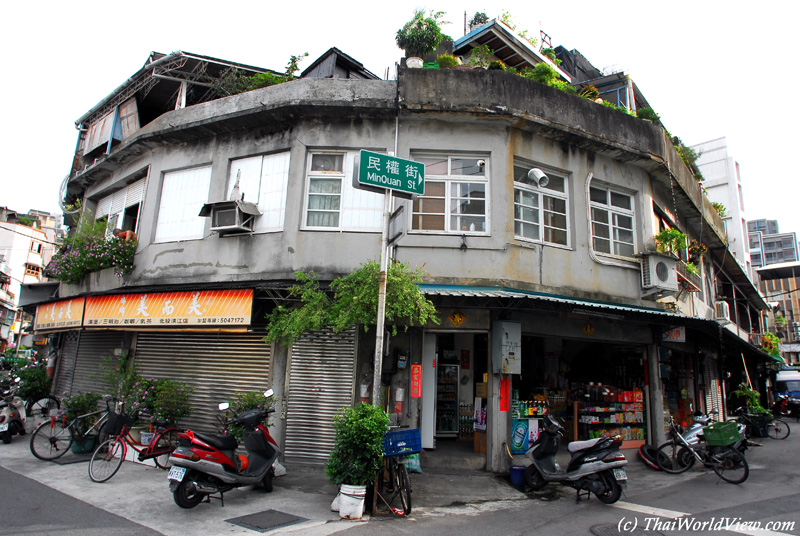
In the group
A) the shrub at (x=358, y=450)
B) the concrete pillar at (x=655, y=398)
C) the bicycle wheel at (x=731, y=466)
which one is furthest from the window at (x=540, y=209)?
the shrub at (x=358, y=450)

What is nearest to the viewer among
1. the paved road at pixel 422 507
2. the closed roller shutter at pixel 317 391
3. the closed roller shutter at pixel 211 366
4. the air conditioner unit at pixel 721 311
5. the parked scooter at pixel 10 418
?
the paved road at pixel 422 507

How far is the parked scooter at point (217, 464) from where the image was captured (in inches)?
243

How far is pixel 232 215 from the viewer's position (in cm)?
977

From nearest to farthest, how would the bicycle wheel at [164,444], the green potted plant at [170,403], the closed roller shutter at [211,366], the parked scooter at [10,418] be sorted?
the bicycle wheel at [164,444] < the green potted plant at [170,403] < the closed roller shutter at [211,366] < the parked scooter at [10,418]

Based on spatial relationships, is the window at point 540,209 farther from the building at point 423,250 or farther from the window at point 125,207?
the window at point 125,207

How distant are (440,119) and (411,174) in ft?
12.5

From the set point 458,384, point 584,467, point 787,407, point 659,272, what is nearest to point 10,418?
point 458,384

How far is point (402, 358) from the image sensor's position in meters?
9.20

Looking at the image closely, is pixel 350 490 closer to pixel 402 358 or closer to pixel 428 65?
pixel 402 358

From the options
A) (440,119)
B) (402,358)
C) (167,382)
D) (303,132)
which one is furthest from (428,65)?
(167,382)

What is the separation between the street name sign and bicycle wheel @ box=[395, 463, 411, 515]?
3.80 meters

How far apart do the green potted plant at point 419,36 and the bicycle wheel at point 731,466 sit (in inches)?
398

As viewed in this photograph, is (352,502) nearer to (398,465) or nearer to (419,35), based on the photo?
(398,465)

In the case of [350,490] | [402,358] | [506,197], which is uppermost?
[506,197]
